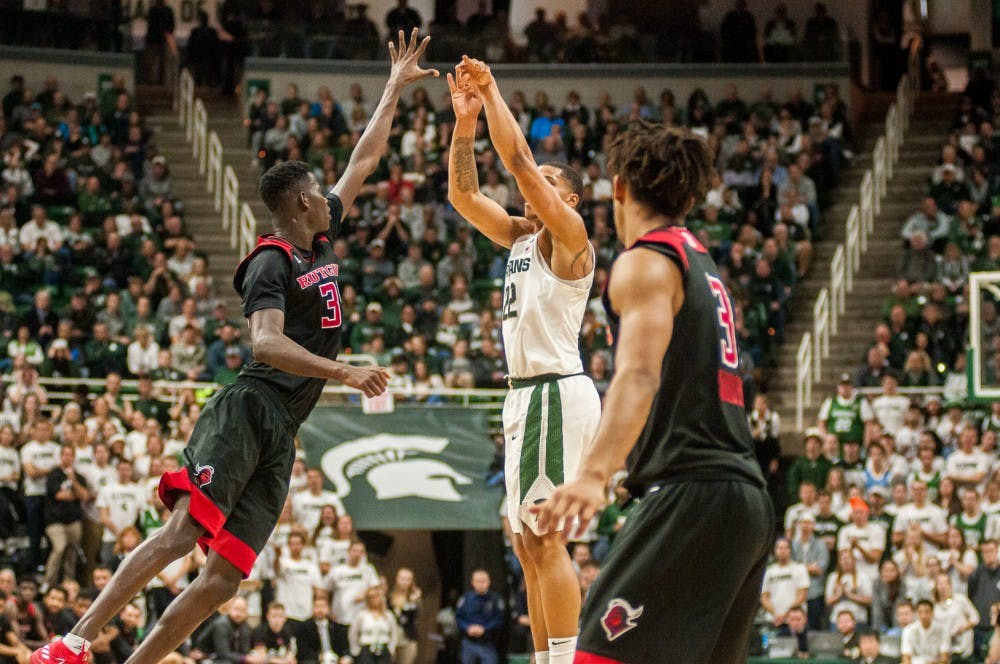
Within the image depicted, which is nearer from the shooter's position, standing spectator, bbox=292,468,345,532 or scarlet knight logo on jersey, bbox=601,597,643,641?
scarlet knight logo on jersey, bbox=601,597,643,641

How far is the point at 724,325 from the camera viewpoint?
17.8ft

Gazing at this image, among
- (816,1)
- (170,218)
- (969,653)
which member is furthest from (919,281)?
(170,218)

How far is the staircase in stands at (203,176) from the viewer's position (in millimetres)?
26094

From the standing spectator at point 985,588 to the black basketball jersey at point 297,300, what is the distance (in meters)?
11.6

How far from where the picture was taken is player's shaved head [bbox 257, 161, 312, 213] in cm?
795

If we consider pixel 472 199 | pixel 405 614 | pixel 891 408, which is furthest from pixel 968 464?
pixel 472 199

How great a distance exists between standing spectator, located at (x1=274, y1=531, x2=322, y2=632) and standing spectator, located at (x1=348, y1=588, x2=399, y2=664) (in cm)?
Result: 61

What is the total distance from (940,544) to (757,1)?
53.6 feet

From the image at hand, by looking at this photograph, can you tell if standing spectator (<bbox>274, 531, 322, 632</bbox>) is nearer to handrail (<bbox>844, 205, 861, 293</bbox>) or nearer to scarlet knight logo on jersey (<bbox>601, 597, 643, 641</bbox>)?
handrail (<bbox>844, 205, 861, 293</bbox>)

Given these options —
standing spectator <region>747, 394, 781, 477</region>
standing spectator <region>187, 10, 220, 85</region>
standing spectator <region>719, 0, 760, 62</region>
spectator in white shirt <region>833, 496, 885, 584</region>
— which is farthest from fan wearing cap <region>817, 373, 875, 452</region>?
standing spectator <region>187, 10, 220, 85</region>

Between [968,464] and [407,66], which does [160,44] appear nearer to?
[968,464]

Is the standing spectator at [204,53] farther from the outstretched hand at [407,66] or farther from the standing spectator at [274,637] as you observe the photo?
the outstretched hand at [407,66]

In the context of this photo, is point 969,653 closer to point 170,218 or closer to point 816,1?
point 170,218

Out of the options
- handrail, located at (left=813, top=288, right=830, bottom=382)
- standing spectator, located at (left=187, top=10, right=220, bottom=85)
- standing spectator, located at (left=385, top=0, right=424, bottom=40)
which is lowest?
handrail, located at (left=813, top=288, right=830, bottom=382)
